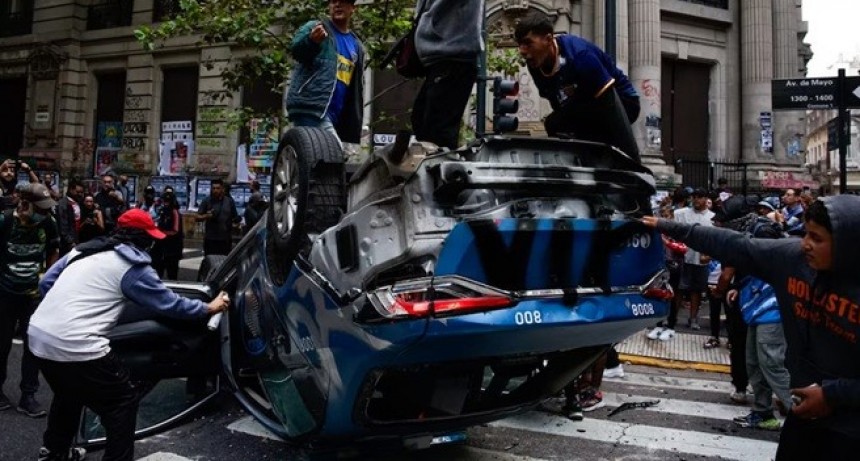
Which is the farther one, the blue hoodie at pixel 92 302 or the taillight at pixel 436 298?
the blue hoodie at pixel 92 302

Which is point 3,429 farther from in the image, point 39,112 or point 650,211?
point 39,112

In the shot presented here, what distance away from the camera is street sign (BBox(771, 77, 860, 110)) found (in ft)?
29.2

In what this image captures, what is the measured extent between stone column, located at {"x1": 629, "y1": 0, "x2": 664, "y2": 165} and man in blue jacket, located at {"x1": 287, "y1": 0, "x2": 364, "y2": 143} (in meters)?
13.3

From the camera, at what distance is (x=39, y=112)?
2205 centimetres

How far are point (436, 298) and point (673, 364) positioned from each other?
5637mm

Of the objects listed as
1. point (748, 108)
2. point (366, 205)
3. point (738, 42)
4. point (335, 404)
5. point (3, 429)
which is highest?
point (738, 42)

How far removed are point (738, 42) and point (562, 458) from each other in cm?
1775

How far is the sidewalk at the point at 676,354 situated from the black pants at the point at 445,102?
177 inches

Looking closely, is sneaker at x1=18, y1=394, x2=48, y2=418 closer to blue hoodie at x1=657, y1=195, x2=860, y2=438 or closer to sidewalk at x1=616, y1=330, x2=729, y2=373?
blue hoodie at x1=657, y1=195, x2=860, y2=438

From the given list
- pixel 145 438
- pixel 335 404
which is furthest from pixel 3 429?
pixel 335 404

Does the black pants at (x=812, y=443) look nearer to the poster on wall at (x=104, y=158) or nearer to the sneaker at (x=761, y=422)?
the sneaker at (x=761, y=422)

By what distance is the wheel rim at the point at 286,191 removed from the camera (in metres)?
3.34

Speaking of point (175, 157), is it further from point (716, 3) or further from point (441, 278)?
point (441, 278)

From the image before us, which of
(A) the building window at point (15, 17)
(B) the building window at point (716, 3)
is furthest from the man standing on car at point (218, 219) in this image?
(A) the building window at point (15, 17)
